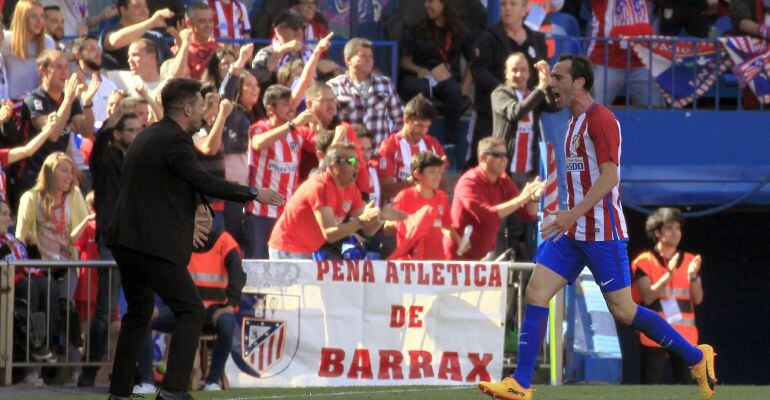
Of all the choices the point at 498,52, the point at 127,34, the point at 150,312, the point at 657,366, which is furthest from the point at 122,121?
the point at 657,366

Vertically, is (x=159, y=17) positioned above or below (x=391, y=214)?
above

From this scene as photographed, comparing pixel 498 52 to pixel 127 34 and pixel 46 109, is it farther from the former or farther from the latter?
pixel 46 109

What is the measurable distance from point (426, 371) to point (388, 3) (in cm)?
657

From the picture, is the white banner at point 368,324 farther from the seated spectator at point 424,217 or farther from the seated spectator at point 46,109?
the seated spectator at point 46,109

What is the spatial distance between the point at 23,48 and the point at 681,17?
24.6 feet

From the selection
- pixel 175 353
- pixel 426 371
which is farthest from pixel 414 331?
pixel 175 353

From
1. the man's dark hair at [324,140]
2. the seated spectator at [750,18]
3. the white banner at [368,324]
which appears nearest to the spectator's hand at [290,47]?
the man's dark hair at [324,140]

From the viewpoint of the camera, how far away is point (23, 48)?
12828 mm

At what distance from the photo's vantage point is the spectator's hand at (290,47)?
44.9ft

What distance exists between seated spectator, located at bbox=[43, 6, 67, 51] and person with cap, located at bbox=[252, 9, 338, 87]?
5.91ft

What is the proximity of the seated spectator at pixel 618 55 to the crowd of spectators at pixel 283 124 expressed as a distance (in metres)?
0.02

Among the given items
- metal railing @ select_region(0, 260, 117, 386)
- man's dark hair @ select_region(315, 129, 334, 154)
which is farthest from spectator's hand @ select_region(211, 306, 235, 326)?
man's dark hair @ select_region(315, 129, 334, 154)

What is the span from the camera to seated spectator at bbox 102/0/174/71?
1364 cm

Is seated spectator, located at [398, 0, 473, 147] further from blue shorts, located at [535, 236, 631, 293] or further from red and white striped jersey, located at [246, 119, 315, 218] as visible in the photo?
blue shorts, located at [535, 236, 631, 293]
